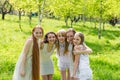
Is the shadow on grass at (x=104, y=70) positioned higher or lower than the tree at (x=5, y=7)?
lower

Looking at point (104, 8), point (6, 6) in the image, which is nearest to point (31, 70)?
point (104, 8)

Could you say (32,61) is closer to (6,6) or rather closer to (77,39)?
(77,39)

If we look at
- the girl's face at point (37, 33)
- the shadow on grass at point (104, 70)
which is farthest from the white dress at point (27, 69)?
the shadow on grass at point (104, 70)

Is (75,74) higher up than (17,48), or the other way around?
(75,74)

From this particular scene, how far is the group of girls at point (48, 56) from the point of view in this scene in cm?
774

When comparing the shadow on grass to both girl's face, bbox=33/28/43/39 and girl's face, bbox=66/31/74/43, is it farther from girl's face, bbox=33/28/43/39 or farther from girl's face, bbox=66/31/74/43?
girl's face, bbox=33/28/43/39

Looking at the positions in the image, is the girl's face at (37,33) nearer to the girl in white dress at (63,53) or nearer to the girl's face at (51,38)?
the girl's face at (51,38)

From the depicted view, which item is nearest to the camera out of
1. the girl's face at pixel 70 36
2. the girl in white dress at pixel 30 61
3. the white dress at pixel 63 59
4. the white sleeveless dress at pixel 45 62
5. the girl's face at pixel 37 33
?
the girl in white dress at pixel 30 61

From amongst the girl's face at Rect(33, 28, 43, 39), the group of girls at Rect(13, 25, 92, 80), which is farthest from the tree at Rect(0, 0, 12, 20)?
the girl's face at Rect(33, 28, 43, 39)

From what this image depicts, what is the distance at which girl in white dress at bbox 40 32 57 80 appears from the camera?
914cm

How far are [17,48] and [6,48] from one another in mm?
662

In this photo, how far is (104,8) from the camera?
107ft

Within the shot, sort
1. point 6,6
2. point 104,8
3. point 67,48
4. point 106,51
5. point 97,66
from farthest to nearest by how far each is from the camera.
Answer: point 6,6 → point 104,8 → point 106,51 → point 97,66 → point 67,48

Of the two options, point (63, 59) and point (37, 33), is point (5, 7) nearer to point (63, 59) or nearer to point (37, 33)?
point (63, 59)
